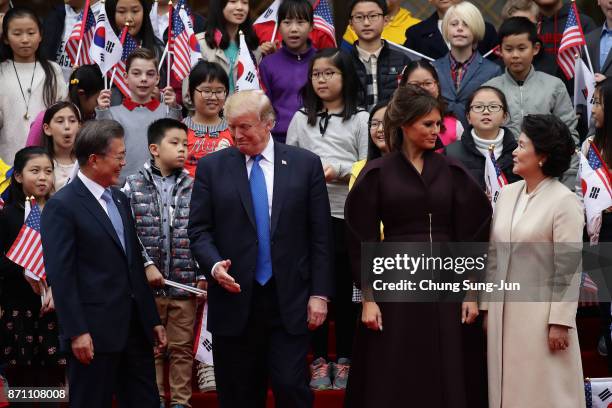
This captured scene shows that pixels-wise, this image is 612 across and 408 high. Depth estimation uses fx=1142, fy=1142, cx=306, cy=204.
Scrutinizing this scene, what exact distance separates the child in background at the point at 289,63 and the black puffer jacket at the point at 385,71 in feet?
1.44

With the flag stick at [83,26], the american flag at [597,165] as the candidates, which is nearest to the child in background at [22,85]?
the flag stick at [83,26]

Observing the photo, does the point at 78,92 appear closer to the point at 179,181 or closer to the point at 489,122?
the point at 179,181

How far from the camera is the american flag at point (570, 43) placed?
30.2 feet

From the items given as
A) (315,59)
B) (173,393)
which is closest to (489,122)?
(315,59)

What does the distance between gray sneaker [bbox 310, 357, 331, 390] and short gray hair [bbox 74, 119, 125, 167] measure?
7.09 feet

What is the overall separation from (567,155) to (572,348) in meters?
1.08

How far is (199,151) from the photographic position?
8273 mm

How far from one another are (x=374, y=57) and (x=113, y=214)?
3322 mm

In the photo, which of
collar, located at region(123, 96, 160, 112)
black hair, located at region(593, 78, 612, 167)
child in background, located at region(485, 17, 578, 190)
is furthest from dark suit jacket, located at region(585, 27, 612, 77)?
collar, located at region(123, 96, 160, 112)

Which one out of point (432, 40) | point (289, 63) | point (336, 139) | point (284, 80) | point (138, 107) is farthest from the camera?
point (432, 40)

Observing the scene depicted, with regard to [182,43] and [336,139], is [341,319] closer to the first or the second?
[336,139]

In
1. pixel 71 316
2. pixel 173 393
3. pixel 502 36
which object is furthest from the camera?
pixel 502 36

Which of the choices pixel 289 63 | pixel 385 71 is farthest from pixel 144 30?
pixel 385 71

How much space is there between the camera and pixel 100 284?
6.23 m
